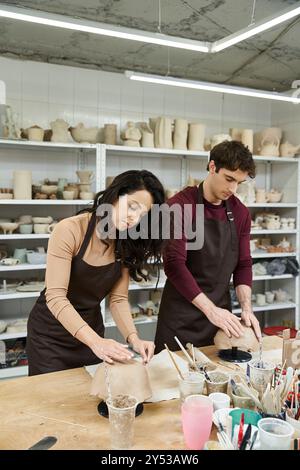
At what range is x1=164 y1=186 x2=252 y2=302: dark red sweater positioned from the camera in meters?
2.10

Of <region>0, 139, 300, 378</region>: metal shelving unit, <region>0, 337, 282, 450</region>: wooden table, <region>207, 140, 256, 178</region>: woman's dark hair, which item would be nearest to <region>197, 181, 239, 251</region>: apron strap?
<region>207, 140, 256, 178</region>: woman's dark hair

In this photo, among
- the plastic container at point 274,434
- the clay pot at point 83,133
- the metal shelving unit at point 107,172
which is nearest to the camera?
the plastic container at point 274,434

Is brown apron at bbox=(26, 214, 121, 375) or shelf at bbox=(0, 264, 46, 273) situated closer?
brown apron at bbox=(26, 214, 121, 375)

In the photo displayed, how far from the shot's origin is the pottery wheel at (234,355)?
1.80 metres

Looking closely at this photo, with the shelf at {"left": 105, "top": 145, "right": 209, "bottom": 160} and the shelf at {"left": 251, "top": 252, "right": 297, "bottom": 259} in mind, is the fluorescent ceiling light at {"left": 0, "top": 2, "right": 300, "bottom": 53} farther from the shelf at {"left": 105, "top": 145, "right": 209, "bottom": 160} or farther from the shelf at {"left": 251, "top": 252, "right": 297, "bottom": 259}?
the shelf at {"left": 251, "top": 252, "right": 297, "bottom": 259}

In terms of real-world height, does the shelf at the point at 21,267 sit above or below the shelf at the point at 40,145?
below

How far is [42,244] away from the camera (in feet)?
13.6

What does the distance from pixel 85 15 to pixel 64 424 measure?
2.95m

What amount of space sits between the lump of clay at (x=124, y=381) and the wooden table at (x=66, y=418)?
0.08 m

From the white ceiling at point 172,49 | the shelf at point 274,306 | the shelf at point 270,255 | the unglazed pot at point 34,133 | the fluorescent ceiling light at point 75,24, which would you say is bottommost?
the shelf at point 274,306

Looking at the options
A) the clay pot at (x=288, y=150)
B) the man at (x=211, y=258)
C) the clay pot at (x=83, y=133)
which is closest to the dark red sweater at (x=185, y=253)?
the man at (x=211, y=258)

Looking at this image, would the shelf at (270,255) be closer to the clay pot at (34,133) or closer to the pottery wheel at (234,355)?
the clay pot at (34,133)

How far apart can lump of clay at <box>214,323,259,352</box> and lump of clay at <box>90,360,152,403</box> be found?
571 mm

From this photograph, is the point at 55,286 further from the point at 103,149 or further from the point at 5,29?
the point at 5,29
